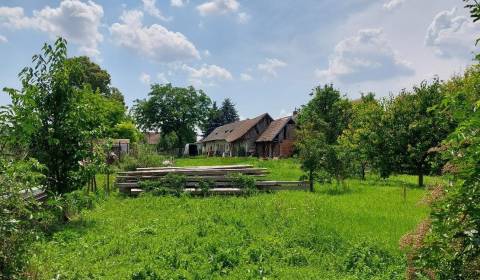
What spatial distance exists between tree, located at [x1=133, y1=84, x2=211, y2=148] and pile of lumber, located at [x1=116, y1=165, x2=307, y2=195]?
55246 millimetres

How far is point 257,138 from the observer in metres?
64.0

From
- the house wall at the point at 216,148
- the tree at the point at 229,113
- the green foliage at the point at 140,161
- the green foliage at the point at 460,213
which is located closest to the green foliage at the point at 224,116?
the tree at the point at 229,113

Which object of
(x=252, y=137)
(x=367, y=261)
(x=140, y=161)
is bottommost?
(x=367, y=261)

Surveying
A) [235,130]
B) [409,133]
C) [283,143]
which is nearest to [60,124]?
[409,133]

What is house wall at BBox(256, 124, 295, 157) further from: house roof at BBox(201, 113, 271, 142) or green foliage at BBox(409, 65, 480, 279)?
green foliage at BBox(409, 65, 480, 279)

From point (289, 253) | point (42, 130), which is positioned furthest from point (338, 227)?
point (42, 130)

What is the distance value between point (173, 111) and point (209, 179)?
56550 mm

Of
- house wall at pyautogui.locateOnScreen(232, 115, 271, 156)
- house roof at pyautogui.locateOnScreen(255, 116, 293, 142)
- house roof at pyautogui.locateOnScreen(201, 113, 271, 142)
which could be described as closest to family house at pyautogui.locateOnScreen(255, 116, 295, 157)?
house roof at pyautogui.locateOnScreen(255, 116, 293, 142)

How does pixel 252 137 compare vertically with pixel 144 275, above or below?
above

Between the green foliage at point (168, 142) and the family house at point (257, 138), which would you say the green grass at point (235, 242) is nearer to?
the family house at point (257, 138)

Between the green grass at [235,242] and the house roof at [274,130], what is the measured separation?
42911mm

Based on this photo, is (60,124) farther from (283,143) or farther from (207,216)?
(283,143)

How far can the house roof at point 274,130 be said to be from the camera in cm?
5596

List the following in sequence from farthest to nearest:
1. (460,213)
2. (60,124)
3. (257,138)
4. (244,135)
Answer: (257,138), (244,135), (60,124), (460,213)
